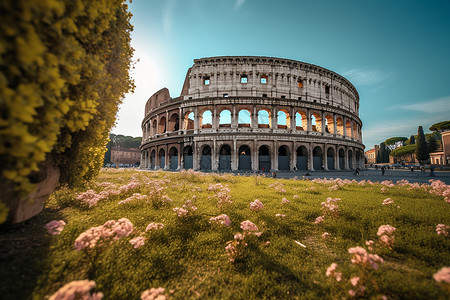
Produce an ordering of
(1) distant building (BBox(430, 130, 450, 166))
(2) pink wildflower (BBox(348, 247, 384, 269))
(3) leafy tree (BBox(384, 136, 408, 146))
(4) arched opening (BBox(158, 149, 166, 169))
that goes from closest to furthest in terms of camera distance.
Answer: (2) pink wildflower (BBox(348, 247, 384, 269))
(4) arched opening (BBox(158, 149, 166, 169))
(1) distant building (BBox(430, 130, 450, 166))
(3) leafy tree (BBox(384, 136, 408, 146))

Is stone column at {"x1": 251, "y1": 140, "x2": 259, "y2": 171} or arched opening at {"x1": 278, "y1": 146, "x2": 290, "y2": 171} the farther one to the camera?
arched opening at {"x1": 278, "y1": 146, "x2": 290, "y2": 171}

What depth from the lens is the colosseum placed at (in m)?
20.6

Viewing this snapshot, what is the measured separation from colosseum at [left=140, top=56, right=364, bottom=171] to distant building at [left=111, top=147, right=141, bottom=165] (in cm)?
4834

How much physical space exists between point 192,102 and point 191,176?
1376 centimetres

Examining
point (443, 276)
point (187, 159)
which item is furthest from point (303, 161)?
point (443, 276)

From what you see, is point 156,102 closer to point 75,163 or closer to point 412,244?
point 75,163

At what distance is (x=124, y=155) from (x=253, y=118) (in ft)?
205

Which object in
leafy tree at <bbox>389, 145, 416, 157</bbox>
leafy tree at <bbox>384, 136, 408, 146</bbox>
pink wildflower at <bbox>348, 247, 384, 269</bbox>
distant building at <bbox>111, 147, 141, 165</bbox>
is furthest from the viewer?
leafy tree at <bbox>384, 136, 408, 146</bbox>

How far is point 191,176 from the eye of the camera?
36.2 ft

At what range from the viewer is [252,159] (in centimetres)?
2044

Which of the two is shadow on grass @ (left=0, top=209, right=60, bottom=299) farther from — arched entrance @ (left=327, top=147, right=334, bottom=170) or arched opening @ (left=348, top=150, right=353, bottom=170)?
arched opening @ (left=348, top=150, right=353, bottom=170)

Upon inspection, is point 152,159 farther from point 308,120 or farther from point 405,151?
point 405,151

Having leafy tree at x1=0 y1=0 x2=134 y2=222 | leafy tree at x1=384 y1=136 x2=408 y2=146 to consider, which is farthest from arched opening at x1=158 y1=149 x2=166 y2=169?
leafy tree at x1=384 y1=136 x2=408 y2=146

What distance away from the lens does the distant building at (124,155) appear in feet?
205
